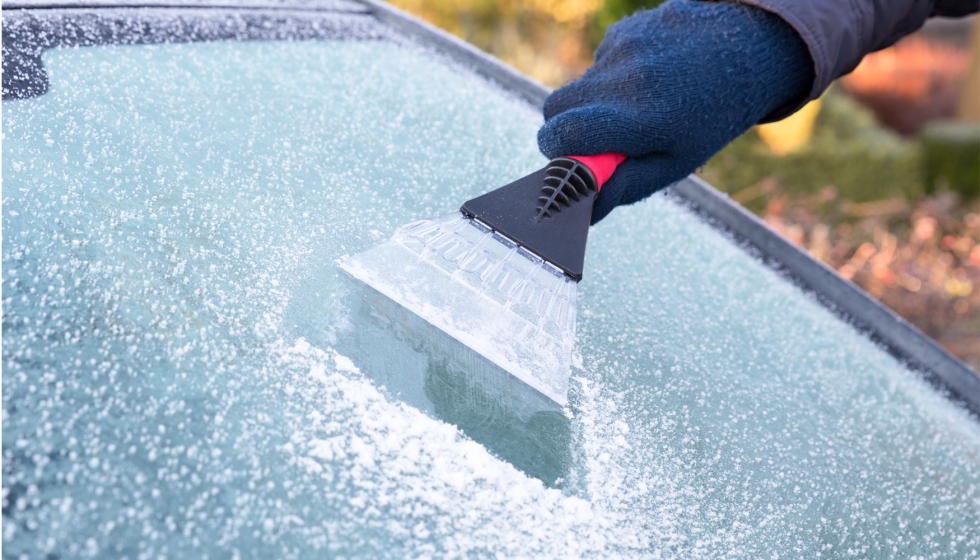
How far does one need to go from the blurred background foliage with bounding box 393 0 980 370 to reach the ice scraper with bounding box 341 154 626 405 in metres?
1.15

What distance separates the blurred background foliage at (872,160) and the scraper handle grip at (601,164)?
103 centimetres

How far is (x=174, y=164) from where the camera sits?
856mm

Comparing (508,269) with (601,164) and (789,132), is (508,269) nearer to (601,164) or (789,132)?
(601,164)

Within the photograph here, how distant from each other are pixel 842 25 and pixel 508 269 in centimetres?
71

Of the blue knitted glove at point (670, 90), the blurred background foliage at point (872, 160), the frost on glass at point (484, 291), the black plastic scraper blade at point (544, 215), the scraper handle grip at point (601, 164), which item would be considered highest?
the blue knitted glove at point (670, 90)

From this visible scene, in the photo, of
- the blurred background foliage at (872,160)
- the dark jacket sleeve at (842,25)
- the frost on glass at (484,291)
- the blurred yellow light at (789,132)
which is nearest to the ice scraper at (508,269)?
the frost on glass at (484,291)

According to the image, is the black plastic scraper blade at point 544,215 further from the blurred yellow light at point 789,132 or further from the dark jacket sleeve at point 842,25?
the blurred yellow light at point 789,132

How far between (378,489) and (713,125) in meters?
0.72

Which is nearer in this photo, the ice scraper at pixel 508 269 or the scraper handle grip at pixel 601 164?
the ice scraper at pixel 508 269

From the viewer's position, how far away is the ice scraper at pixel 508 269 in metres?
0.80

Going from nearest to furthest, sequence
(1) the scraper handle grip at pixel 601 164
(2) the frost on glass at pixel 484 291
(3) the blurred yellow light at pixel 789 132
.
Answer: (2) the frost on glass at pixel 484 291 < (1) the scraper handle grip at pixel 601 164 < (3) the blurred yellow light at pixel 789 132

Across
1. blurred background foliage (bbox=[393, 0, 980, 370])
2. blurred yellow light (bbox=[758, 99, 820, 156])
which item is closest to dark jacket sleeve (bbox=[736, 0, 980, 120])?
blurred background foliage (bbox=[393, 0, 980, 370])

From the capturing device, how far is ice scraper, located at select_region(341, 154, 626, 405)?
80cm

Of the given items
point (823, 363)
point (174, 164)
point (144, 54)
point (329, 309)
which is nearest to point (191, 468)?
point (329, 309)
